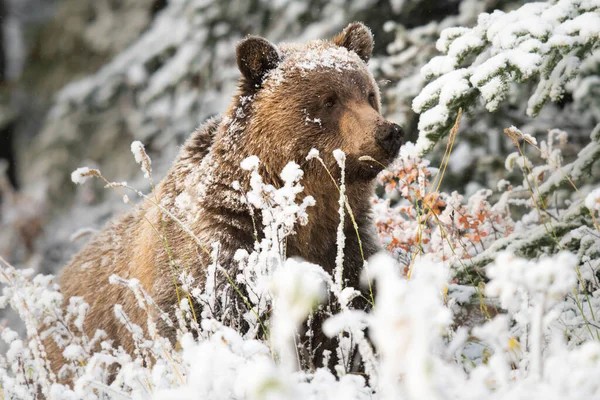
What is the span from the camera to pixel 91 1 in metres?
8.70

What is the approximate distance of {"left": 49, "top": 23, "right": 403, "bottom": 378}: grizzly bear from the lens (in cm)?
290

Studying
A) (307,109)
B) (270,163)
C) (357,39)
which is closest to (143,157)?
(270,163)

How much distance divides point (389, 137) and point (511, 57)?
718mm

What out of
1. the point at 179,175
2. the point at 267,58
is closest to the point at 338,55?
the point at 267,58

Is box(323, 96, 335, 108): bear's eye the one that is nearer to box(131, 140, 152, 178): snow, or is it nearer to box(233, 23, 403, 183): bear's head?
box(233, 23, 403, 183): bear's head

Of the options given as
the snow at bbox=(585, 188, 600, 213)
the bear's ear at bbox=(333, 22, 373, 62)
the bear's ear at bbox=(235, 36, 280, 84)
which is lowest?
the snow at bbox=(585, 188, 600, 213)

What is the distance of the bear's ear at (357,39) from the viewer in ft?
11.8

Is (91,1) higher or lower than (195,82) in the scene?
higher

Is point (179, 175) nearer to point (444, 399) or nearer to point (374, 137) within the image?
point (374, 137)

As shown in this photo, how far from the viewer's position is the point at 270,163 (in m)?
3.12

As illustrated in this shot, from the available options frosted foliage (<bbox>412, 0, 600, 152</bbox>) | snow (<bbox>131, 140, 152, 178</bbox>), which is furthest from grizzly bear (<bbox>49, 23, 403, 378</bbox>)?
snow (<bbox>131, 140, 152, 178</bbox>)

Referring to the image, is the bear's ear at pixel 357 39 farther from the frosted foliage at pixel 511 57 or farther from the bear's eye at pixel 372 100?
the frosted foliage at pixel 511 57

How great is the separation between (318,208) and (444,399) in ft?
7.48

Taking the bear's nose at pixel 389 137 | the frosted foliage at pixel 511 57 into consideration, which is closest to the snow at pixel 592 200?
Answer: the frosted foliage at pixel 511 57
